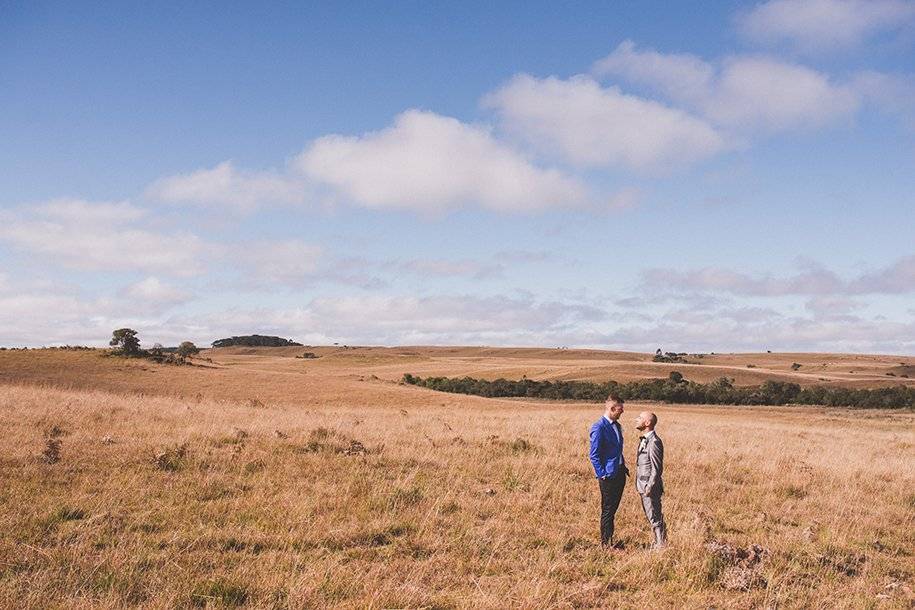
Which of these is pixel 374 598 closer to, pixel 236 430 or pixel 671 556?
pixel 671 556

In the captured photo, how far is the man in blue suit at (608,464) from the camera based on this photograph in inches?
354

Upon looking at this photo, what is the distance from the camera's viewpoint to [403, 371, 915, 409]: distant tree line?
6306 cm

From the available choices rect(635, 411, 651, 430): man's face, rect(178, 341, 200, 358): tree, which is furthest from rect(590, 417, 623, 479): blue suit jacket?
rect(178, 341, 200, 358): tree

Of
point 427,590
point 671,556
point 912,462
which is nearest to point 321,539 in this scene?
point 427,590

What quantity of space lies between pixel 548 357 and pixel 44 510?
141 m

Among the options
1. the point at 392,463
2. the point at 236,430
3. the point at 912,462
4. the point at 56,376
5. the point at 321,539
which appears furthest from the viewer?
the point at 56,376

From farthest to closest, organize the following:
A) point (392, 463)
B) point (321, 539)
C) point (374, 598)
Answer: point (392, 463)
point (321, 539)
point (374, 598)

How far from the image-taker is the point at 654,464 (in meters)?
8.80

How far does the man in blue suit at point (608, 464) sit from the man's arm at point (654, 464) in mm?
403

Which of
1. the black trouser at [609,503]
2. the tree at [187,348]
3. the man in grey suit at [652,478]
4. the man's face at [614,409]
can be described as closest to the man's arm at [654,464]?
the man in grey suit at [652,478]

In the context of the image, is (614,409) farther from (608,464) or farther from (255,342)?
(255,342)

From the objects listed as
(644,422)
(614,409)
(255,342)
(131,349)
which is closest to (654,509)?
(644,422)

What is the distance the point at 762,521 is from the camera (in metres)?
11.0

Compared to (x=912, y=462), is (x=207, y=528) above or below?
above
